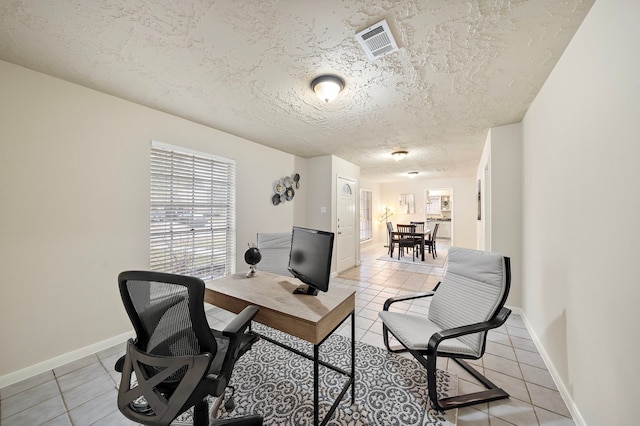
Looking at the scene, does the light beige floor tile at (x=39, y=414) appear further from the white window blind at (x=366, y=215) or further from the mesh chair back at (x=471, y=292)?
the white window blind at (x=366, y=215)

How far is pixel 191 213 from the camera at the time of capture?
2934mm

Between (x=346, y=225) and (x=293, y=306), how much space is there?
373 centimetres

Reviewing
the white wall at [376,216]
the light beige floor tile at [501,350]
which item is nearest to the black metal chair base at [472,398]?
the light beige floor tile at [501,350]

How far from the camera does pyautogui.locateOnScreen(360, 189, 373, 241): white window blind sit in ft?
26.4

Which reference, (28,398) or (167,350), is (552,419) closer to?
(167,350)

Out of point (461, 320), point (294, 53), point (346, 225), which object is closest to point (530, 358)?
point (461, 320)

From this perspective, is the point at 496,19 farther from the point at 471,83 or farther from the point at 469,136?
the point at 469,136

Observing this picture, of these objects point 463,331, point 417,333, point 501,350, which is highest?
point 463,331

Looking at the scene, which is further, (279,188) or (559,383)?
(279,188)

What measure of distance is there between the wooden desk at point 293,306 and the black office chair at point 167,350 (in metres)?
0.32

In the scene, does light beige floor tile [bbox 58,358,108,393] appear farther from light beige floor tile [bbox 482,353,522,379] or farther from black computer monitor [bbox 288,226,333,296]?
light beige floor tile [bbox 482,353,522,379]

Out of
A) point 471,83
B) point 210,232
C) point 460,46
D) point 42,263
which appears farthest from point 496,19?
point 42,263

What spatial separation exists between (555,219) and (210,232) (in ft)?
12.1

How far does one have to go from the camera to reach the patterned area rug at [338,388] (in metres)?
1.46
